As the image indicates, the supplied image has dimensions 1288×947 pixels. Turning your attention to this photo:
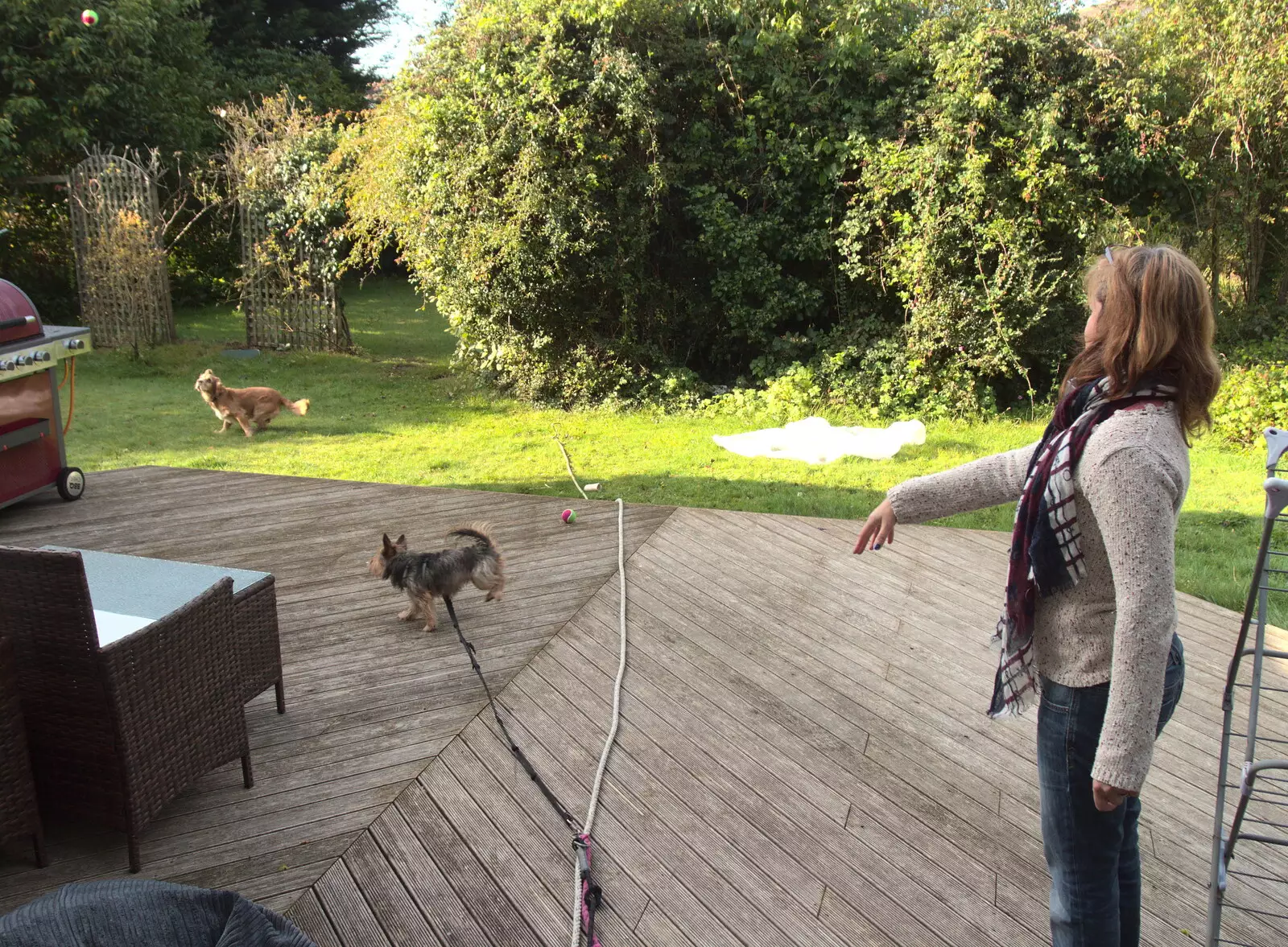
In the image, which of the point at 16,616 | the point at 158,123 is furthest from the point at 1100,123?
the point at 158,123

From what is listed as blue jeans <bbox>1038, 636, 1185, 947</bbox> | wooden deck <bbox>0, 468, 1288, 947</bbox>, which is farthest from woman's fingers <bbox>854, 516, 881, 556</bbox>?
wooden deck <bbox>0, 468, 1288, 947</bbox>

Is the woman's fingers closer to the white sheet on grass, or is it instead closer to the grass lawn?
the grass lawn

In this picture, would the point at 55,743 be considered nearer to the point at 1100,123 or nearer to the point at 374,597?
the point at 374,597

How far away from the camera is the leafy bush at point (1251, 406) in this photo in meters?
7.77

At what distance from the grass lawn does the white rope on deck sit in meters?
1.76

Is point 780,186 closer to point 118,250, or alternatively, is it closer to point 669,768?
point 118,250

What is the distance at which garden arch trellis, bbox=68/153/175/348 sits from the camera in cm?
1034

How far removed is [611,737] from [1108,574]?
1693mm

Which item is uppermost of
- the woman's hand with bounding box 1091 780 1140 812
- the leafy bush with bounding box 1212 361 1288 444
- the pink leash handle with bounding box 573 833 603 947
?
the woman's hand with bounding box 1091 780 1140 812

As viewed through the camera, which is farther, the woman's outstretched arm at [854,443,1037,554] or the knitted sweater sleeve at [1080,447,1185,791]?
the woman's outstretched arm at [854,443,1037,554]

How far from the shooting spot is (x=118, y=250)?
10258mm

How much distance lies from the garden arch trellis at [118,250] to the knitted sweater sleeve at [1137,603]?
429 inches

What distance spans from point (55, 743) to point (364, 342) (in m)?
10.4

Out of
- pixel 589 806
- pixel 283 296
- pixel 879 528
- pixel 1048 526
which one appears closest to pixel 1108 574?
pixel 1048 526
